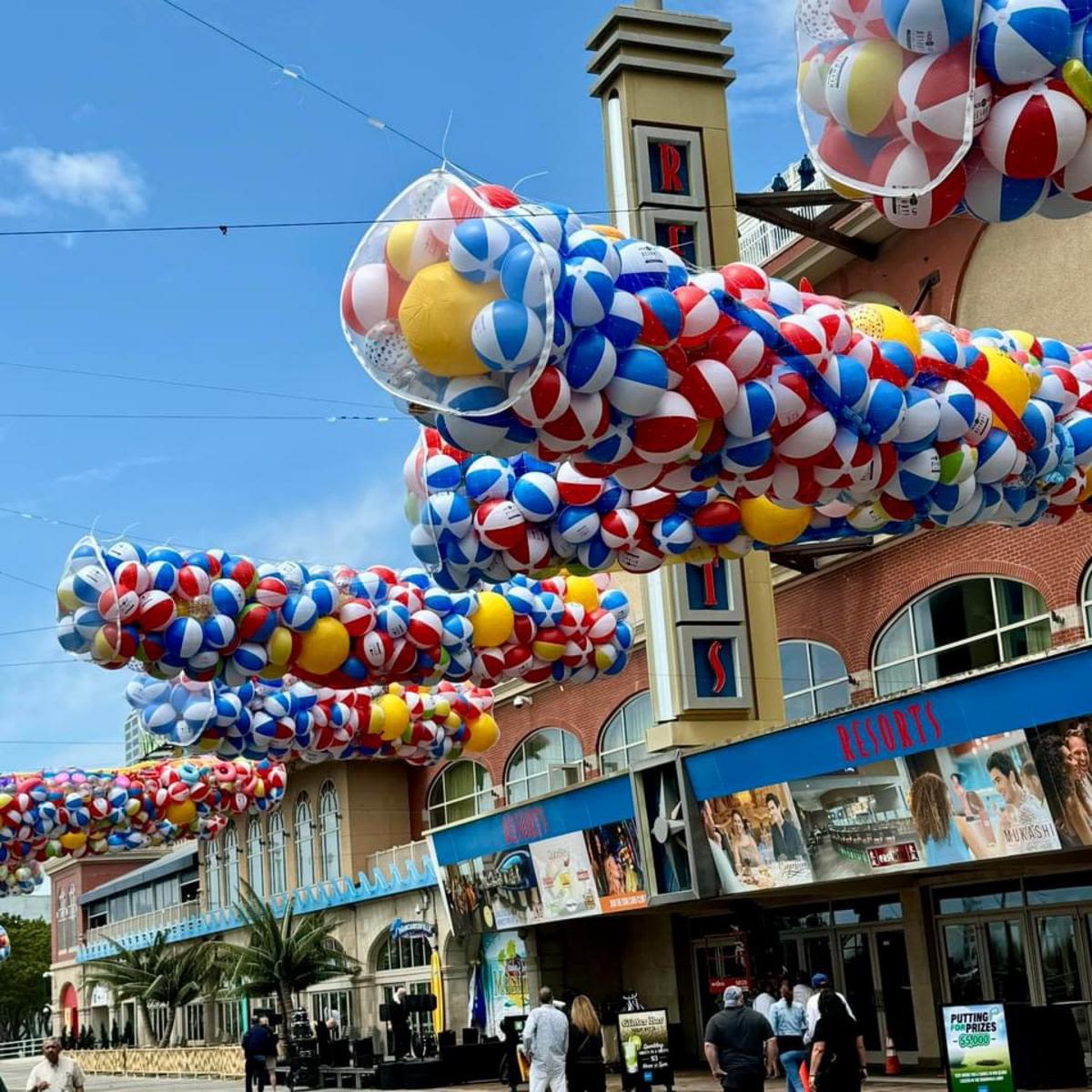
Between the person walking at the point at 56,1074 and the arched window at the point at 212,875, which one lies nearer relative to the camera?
the person walking at the point at 56,1074

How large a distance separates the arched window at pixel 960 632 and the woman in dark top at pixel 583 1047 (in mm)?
7222

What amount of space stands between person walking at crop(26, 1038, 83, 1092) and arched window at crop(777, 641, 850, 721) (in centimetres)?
1281

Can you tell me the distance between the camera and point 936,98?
6906mm

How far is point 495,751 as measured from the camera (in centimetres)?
3572

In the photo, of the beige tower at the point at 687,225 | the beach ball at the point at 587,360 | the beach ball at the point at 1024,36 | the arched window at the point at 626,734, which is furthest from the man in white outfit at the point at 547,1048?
the arched window at the point at 626,734

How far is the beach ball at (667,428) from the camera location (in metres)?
8.73

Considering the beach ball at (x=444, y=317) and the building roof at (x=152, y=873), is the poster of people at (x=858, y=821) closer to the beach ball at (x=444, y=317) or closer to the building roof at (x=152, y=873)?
the beach ball at (x=444, y=317)

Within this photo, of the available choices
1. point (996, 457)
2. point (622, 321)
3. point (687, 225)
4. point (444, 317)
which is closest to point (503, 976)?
point (687, 225)

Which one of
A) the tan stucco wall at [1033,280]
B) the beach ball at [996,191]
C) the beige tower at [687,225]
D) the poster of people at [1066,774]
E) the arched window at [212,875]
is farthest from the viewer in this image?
the arched window at [212,875]

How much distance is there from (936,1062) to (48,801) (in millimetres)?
13128

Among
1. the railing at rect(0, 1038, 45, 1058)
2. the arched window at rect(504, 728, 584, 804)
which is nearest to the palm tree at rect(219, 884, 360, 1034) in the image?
the arched window at rect(504, 728, 584, 804)

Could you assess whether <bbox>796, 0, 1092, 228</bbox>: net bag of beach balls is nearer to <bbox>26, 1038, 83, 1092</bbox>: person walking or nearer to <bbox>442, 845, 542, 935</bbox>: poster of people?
<bbox>26, 1038, 83, 1092</bbox>: person walking

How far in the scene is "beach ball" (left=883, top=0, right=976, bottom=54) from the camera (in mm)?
6836

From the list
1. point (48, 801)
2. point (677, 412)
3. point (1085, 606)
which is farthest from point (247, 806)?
point (677, 412)
